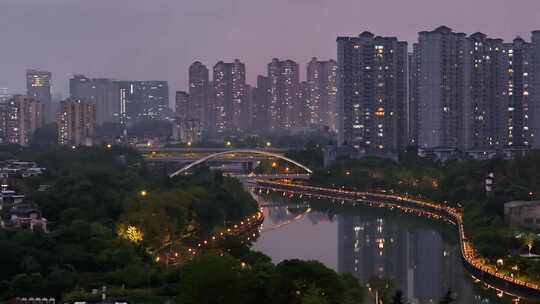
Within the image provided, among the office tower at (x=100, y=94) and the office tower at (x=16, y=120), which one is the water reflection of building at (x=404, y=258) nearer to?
the office tower at (x=16, y=120)

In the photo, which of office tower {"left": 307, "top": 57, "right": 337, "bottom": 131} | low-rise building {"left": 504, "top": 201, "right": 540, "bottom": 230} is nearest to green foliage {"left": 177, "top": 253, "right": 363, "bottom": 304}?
low-rise building {"left": 504, "top": 201, "right": 540, "bottom": 230}

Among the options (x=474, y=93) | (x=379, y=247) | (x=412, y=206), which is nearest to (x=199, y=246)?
(x=379, y=247)

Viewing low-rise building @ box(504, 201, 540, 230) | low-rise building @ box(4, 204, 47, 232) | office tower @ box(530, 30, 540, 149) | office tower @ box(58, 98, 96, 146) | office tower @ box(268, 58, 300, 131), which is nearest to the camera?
low-rise building @ box(4, 204, 47, 232)

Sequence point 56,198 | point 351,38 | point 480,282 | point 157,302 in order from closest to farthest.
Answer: point 157,302, point 480,282, point 56,198, point 351,38

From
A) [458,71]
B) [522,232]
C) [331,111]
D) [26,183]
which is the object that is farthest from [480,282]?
[331,111]

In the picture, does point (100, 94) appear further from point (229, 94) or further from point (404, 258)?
point (404, 258)

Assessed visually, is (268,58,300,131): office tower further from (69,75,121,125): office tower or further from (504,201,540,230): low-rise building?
(504,201,540,230): low-rise building

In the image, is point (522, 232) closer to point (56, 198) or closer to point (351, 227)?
point (351, 227)
